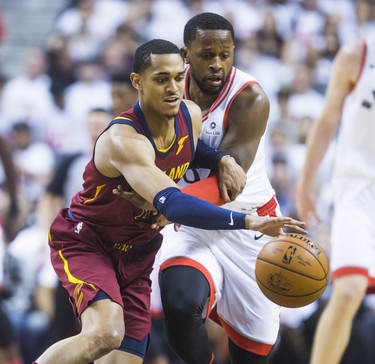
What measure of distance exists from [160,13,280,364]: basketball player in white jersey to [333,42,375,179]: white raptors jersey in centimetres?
98

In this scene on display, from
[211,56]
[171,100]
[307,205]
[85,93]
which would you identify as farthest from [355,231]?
[85,93]

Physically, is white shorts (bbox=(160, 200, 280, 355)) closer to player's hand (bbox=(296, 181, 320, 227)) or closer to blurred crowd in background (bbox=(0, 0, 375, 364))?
player's hand (bbox=(296, 181, 320, 227))

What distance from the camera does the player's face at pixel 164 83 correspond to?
4.48 m

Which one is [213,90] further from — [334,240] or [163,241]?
[334,240]

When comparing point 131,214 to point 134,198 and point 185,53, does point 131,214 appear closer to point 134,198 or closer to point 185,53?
point 134,198

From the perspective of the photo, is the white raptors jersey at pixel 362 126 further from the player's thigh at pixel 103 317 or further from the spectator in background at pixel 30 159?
the spectator in background at pixel 30 159

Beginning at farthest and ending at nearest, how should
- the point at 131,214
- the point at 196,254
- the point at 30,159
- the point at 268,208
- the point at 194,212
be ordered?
the point at 30,159 < the point at 268,208 < the point at 196,254 < the point at 131,214 < the point at 194,212

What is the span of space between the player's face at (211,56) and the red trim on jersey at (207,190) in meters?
0.53

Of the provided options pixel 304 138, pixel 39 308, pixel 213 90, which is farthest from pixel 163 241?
pixel 304 138

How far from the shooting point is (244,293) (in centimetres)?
514

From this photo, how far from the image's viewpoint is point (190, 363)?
16.1 ft

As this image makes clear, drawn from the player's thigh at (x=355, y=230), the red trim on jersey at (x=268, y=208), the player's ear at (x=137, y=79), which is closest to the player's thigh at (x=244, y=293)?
the red trim on jersey at (x=268, y=208)

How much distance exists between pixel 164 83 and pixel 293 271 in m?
1.12

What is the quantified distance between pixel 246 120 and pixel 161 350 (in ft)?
9.17
